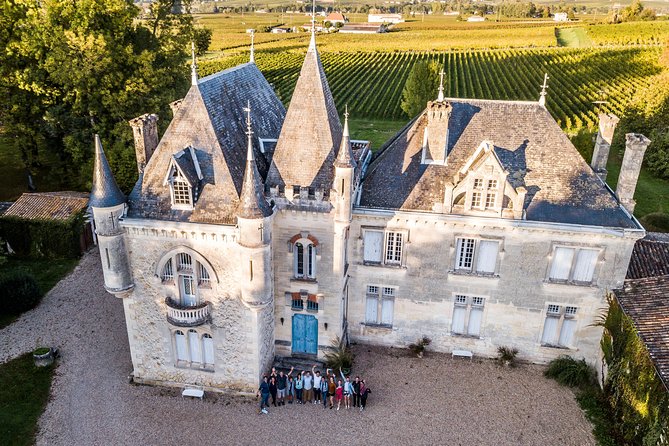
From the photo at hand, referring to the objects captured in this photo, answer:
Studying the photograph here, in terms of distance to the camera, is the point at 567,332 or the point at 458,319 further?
the point at 458,319

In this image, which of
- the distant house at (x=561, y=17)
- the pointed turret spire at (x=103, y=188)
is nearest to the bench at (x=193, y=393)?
the pointed turret spire at (x=103, y=188)

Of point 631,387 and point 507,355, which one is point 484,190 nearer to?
point 507,355

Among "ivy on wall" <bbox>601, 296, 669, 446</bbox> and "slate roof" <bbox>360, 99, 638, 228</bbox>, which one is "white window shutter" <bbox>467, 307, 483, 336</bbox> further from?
"ivy on wall" <bbox>601, 296, 669, 446</bbox>

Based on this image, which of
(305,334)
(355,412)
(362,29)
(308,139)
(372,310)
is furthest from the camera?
(362,29)

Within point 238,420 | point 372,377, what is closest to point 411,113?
point 372,377

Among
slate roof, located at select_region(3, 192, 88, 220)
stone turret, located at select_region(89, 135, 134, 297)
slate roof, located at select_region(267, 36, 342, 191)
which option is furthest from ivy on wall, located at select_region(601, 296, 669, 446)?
slate roof, located at select_region(3, 192, 88, 220)

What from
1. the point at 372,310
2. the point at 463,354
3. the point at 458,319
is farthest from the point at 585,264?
the point at 372,310

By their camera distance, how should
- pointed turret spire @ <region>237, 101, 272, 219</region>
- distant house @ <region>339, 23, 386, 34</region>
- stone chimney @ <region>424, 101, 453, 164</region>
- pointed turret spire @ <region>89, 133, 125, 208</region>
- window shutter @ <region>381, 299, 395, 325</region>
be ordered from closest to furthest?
pointed turret spire @ <region>237, 101, 272, 219</region> → pointed turret spire @ <region>89, 133, 125, 208</region> → stone chimney @ <region>424, 101, 453, 164</region> → window shutter @ <region>381, 299, 395, 325</region> → distant house @ <region>339, 23, 386, 34</region>
